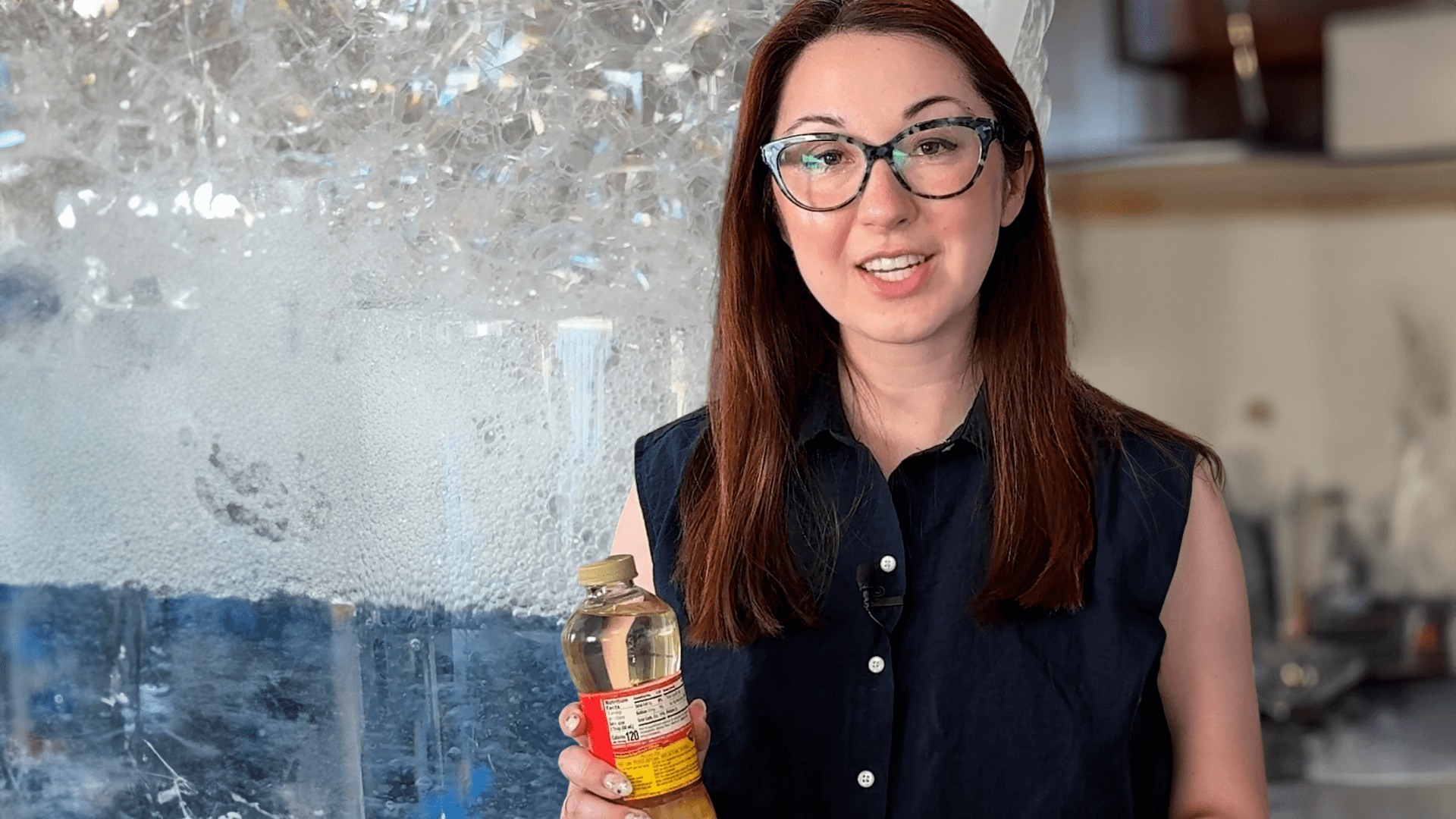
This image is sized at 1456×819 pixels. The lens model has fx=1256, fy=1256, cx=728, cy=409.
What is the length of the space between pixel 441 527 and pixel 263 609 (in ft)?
0.76

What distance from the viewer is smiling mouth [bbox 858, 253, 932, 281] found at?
0.88 meters

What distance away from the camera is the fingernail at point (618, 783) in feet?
2.48

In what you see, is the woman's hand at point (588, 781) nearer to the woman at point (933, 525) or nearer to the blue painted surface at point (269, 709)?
the woman at point (933, 525)

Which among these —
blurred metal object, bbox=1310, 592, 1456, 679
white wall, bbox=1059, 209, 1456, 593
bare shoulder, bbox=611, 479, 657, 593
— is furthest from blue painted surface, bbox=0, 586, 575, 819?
blurred metal object, bbox=1310, 592, 1456, 679

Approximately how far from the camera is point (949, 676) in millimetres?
898

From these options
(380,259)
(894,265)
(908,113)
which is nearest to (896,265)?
(894,265)

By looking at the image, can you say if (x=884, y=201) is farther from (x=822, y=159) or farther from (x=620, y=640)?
(x=620, y=640)

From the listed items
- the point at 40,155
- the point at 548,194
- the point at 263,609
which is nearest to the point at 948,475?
the point at 548,194

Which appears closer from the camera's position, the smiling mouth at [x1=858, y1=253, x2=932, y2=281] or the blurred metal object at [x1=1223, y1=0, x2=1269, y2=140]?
the smiling mouth at [x1=858, y1=253, x2=932, y2=281]

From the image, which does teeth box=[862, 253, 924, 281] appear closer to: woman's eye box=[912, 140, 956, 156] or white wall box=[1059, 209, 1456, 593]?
woman's eye box=[912, 140, 956, 156]

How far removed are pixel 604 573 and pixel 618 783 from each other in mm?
127

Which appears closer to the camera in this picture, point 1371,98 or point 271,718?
point 271,718

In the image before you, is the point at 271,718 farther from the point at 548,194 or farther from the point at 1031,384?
the point at 1031,384

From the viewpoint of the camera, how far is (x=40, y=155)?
137 cm
